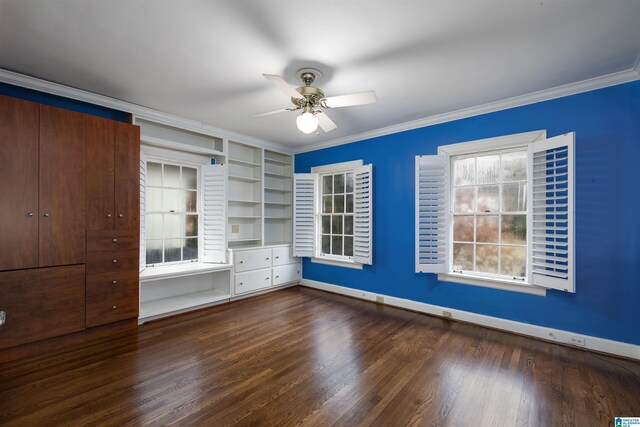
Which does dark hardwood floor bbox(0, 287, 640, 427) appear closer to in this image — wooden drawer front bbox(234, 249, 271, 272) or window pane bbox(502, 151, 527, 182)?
wooden drawer front bbox(234, 249, 271, 272)

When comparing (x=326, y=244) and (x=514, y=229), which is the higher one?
(x=514, y=229)

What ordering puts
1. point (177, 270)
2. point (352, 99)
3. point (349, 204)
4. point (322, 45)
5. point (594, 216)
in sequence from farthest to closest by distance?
1. point (349, 204)
2. point (177, 270)
3. point (594, 216)
4. point (352, 99)
5. point (322, 45)

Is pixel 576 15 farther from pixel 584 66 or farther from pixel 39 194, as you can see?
pixel 39 194

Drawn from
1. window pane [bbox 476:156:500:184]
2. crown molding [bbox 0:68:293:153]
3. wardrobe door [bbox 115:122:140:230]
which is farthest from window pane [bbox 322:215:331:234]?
wardrobe door [bbox 115:122:140:230]

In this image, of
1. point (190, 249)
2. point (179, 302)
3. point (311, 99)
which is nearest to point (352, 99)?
point (311, 99)

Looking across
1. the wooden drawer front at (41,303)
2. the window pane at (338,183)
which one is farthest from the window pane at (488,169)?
A: the wooden drawer front at (41,303)

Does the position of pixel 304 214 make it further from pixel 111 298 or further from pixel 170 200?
pixel 111 298

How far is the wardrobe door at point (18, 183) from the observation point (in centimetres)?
244

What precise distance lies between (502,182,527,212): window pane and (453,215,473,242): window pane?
418 millimetres

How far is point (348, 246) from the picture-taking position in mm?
4816

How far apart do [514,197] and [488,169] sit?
1.47 feet

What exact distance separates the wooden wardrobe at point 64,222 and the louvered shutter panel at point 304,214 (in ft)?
8.27

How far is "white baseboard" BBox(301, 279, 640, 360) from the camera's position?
8.59ft

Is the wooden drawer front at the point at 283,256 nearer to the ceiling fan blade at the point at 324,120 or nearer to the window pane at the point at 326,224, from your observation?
the window pane at the point at 326,224
